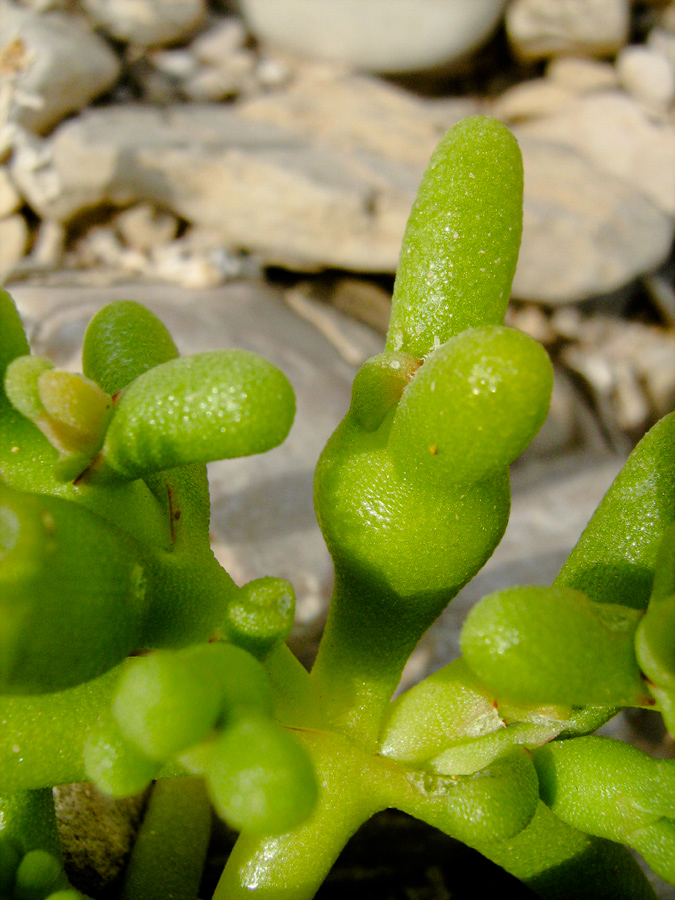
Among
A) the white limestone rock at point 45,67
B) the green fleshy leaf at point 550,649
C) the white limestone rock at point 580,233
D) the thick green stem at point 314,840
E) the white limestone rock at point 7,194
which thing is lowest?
the white limestone rock at point 580,233

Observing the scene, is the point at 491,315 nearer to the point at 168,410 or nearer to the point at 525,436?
the point at 525,436

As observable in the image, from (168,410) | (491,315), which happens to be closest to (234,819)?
(168,410)

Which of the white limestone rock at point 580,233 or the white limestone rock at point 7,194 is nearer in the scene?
the white limestone rock at point 7,194

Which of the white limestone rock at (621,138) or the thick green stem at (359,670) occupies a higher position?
the thick green stem at (359,670)

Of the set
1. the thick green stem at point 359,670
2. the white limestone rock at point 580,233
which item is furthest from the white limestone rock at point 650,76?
the thick green stem at point 359,670

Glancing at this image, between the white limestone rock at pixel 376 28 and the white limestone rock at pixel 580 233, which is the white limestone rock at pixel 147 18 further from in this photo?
the white limestone rock at pixel 580 233

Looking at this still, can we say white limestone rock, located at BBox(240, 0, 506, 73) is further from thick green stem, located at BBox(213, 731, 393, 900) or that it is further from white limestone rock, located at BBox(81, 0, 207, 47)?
thick green stem, located at BBox(213, 731, 393, 900)

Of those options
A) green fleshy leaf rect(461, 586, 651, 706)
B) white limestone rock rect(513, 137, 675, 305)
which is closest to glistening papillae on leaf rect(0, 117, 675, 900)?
green fleshy leaf rect(461, 586, 651, 706)

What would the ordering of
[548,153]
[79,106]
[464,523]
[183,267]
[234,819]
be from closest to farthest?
[234,819] < [464,523] < [183,267] < [79,106] < [548,153]

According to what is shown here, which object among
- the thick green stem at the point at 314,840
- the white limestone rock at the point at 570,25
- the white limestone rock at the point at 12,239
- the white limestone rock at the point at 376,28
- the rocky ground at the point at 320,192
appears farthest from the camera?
the white limestone rock at the point at 570,25
